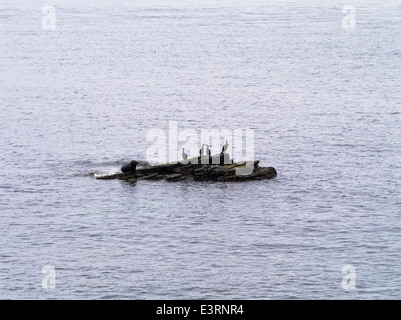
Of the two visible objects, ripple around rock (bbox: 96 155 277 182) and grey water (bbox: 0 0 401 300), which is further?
ripple around rock (bbox: 96 155 277 182)

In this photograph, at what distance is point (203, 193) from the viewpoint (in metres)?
71.0

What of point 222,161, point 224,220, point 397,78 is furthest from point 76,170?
point 397,78

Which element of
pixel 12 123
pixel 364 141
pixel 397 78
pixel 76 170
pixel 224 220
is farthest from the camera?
pixel 397 78

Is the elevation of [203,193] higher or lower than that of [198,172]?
lower

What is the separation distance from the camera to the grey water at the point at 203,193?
179 feet

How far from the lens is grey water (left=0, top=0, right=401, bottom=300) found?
54500 mm

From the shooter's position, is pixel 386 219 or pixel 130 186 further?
pixel 130 186

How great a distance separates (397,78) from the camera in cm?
13875

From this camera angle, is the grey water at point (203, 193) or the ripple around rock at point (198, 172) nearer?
the grey water at point (203, 193)

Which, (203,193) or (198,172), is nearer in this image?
(203,193)
